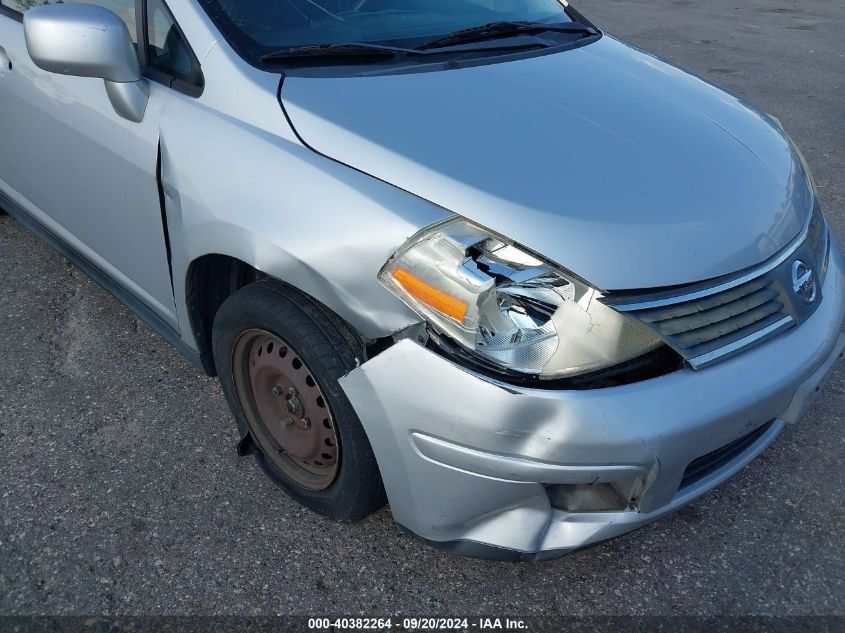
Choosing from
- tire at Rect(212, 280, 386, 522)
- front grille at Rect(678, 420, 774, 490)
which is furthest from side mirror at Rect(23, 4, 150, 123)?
front grille at Rect(678, 420, 774, 490)

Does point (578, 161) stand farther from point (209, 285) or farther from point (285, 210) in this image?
point (209, 285)

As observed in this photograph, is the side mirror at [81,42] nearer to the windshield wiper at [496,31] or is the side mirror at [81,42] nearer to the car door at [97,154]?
the car door at [97,154]

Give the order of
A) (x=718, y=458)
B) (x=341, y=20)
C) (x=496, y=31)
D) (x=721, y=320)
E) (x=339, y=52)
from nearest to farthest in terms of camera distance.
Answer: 1. (x=721, y=320)
2. (x=718, y=458)
3. (x=339, y=52)
4. (x=341, y=20)
5. (x=496, y=31)

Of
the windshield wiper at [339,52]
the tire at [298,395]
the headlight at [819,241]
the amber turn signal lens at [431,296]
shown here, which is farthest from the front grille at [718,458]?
the windshield wiper at [339,52]

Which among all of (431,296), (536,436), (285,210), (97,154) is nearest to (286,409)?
(285,210)

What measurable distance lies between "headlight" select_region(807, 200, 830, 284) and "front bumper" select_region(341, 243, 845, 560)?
1.17ft

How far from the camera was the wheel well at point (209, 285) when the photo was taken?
214cm

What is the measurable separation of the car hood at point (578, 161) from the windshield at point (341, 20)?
242 millimetres

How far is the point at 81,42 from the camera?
1.99 m

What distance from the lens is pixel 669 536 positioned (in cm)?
217

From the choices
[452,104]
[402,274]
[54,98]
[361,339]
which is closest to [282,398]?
[361,339]

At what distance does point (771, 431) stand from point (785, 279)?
0.44m

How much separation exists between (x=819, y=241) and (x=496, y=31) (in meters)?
1.22

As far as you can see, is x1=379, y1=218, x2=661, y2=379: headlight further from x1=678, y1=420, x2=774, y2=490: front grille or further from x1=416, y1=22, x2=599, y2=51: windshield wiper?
x1=416, y1=22, x2=599, y2=51: windshield wiper
